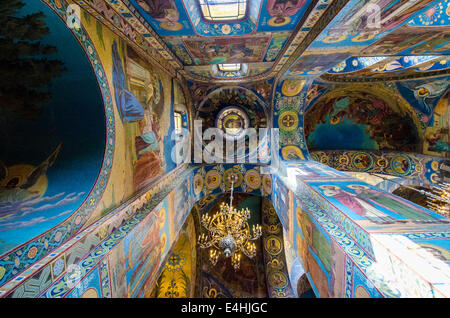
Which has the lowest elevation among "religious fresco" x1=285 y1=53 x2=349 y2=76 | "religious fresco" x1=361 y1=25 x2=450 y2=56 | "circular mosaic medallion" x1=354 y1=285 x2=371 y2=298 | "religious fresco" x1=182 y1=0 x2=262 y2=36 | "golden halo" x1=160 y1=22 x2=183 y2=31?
"circular mosaic medallion" x1=354 y1=285 x2=371 y2=298

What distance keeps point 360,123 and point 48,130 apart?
12.1 metres

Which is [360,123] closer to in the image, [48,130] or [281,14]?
[281,14]

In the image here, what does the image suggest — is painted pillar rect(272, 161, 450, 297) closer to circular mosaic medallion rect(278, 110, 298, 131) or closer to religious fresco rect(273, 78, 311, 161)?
religious fresco rect(273, 78, 311, 161)

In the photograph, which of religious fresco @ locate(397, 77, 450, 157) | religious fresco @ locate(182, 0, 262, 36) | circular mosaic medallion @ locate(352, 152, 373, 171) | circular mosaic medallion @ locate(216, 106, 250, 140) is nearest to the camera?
religious fresco @ locate(182, 0, 262, 36)

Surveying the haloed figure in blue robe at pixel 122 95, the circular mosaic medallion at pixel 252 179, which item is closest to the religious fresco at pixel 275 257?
the circular mosaic medallion at pixel 252 179

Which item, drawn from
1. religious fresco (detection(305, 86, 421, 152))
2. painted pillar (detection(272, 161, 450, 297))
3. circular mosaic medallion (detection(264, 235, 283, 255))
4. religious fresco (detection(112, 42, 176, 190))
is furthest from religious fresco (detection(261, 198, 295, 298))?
religious fresco (detection(112, 42, 176, 190))

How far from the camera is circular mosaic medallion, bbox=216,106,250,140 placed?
29.5 feet

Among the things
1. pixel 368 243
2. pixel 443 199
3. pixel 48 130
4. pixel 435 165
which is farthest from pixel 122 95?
pixel 435 165

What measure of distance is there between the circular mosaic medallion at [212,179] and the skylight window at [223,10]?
215 inches

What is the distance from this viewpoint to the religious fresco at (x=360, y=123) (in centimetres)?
877

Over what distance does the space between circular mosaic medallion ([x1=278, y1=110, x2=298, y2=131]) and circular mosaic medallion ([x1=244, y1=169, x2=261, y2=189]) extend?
2.25m

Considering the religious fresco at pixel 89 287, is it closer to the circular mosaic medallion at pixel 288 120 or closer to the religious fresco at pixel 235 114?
the religious fresco at pixel 235 114

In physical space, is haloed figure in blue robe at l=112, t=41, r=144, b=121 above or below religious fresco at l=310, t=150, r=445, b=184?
above
